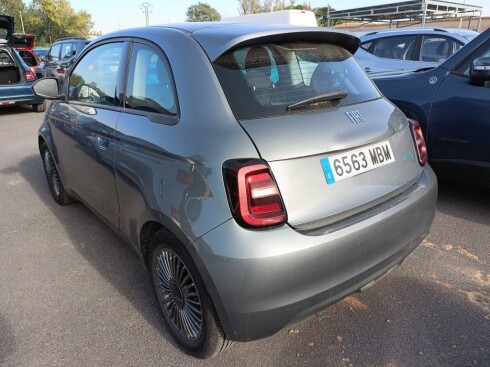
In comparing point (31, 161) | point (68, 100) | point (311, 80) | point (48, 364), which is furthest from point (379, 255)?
point (31, 161)

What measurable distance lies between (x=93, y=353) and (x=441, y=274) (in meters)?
2.28

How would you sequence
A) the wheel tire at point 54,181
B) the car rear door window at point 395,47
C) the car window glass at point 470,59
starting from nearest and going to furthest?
the car window glass at point 470,59
the wheel tire at point 54,181
the car rear door window at point 395,47

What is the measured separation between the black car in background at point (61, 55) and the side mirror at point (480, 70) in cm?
1153

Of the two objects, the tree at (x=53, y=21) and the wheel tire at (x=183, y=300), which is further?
the tree at (x=53, y=21)

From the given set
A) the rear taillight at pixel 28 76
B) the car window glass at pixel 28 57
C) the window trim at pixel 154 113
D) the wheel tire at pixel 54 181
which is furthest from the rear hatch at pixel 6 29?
the window trim at pixel 154 113

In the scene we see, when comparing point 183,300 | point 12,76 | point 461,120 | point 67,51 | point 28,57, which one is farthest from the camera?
point 67,51

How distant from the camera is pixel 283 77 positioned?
2.18 metres

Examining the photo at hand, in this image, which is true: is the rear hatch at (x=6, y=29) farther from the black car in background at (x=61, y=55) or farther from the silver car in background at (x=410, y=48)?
the silver car in background at (x=410, y=48)

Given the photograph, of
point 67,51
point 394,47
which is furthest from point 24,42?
point 394,47

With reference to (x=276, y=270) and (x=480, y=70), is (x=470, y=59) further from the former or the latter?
(x=276, y=270)

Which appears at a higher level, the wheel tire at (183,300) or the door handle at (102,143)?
the door handle at (102,143)

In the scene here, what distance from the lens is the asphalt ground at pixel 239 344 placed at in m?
2.20

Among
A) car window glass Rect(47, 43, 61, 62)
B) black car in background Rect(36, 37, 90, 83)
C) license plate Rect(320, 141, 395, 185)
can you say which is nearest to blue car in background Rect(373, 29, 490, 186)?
license plate Rect(320, 141, 395, 185)

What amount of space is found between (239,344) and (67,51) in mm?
13523
